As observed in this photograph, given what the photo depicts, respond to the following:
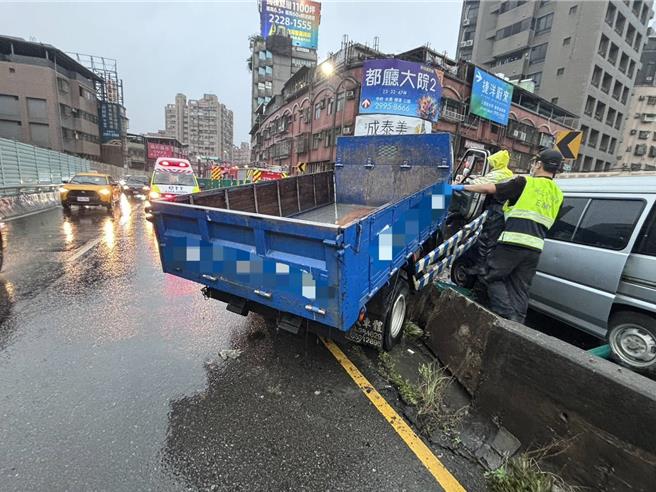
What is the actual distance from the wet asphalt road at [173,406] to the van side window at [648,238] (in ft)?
10.3

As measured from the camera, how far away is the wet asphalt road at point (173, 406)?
211 centimetres

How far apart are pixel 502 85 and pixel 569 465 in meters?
35.6

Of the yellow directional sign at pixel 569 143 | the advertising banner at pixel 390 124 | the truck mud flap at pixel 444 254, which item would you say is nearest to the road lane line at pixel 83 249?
the truck mud flap at pixel 444 254

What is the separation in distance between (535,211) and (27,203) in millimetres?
16930

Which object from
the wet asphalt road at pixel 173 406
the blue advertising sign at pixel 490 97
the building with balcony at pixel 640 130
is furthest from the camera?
the building with balcony at pixel 640 130

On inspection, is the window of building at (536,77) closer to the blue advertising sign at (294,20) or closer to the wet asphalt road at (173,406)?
the blue advertising sign at (294,20)

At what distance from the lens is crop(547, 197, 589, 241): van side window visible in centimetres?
427

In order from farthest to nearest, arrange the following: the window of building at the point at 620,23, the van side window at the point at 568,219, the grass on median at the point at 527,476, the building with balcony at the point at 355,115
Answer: the window of building at the point at 620,23
the building with balcony at the point at 355,115
the van side window at the point at 568,219
the grass on median at the point at 527,476

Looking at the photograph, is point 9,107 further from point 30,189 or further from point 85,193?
point 85,193

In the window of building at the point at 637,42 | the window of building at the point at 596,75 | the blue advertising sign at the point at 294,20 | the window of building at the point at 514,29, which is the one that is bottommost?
the window of building at the point at 596,75

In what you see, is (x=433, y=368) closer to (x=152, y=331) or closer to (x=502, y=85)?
(x=152, y=331)

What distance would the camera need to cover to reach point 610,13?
39.6 metres

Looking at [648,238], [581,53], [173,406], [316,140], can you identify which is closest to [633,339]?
[648,238]

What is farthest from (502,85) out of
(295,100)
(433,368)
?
(433,368)
